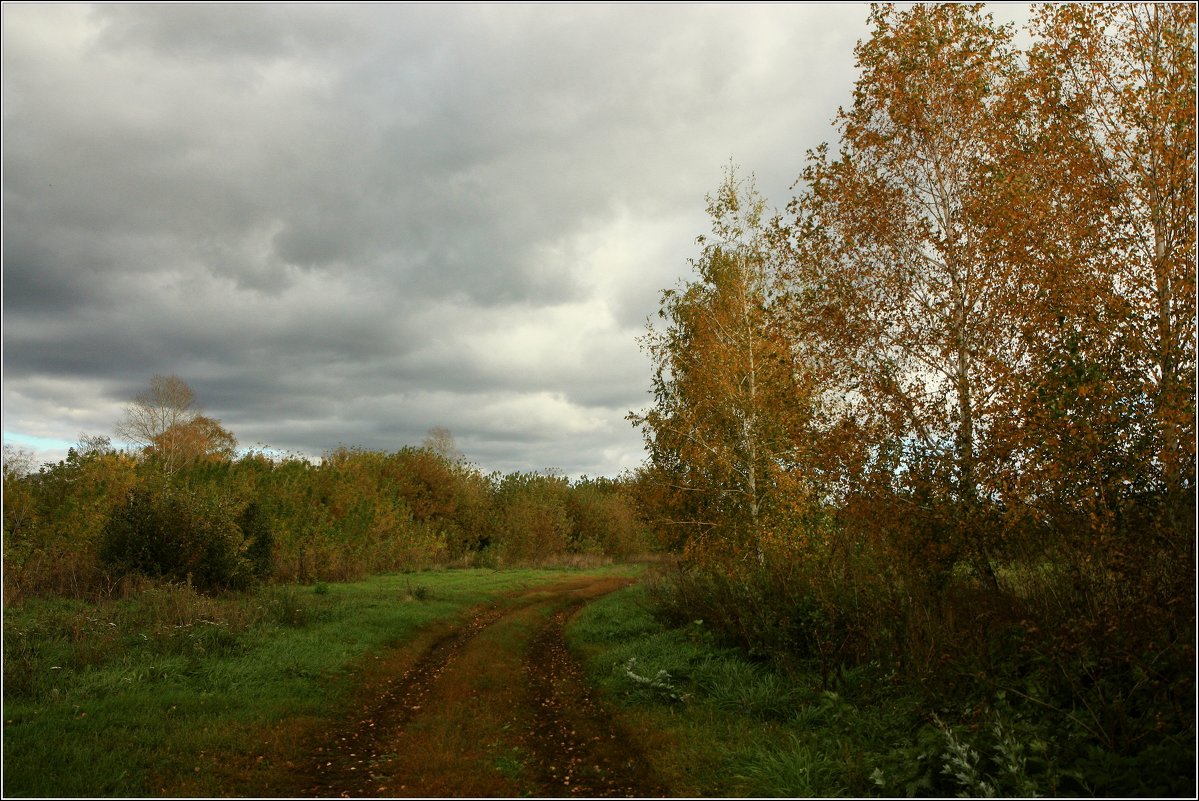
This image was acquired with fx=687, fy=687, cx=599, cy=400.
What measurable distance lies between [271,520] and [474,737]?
80.1ft

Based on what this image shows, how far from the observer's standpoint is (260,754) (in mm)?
8562

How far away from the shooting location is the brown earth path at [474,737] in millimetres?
7738

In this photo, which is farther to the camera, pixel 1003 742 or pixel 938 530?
pixel 938 530

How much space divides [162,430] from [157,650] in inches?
1413

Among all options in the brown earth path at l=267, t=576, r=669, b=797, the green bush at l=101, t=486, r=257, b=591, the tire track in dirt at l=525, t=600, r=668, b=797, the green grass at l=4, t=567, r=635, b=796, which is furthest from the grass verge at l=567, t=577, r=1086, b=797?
the green bush at l=101, t=486, r=257, b=591

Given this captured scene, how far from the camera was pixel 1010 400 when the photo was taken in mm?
8953

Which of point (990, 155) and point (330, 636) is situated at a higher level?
point (990, 155)

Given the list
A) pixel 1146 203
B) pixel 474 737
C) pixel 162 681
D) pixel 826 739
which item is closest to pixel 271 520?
pixel 162 681

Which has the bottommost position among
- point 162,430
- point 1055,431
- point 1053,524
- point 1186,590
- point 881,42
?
point 1186,590

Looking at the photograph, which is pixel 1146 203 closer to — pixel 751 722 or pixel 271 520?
pixel 751 722

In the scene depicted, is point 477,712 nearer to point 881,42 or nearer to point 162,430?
point 881,42

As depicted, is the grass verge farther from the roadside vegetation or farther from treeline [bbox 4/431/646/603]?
treeline [bbox 4/431/646/603]

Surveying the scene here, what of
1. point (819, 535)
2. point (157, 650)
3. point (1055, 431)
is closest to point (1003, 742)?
point (1055, 431)

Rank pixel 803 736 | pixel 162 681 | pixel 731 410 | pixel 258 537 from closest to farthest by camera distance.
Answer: pixel 803 736 → pixel 162 681 → pixel 731 410 → pixel 258 537
